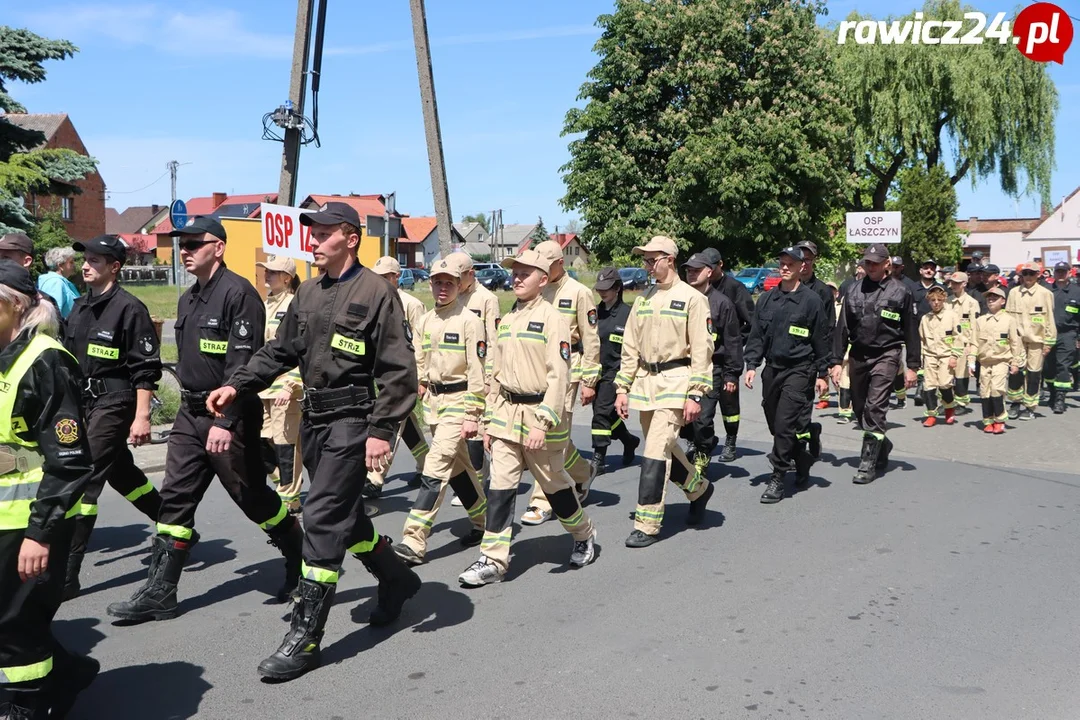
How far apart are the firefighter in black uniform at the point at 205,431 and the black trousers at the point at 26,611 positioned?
159 cm

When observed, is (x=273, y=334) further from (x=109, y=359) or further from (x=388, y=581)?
(x=388, y=581)

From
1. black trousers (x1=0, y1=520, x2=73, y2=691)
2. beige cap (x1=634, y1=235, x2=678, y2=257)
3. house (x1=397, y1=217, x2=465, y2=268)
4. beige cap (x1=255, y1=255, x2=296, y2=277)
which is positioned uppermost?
house (x1=397, y1=217, x2=465, y2=268)

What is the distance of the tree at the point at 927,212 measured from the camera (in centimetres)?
4191

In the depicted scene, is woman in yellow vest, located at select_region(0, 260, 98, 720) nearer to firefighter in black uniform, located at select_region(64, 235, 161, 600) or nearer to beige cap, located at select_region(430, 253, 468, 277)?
firefighter in black uniform, located at select_region(64, 235, 161, 600)

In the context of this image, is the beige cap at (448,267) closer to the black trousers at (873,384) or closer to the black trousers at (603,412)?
the black trousers at (603,412)

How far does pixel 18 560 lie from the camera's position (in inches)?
140

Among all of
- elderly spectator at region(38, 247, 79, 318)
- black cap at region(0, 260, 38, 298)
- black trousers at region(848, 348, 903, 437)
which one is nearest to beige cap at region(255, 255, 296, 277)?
elderly spectator at region(38, 247, 79, 318)

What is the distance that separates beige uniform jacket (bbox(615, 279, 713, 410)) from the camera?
6859 mm

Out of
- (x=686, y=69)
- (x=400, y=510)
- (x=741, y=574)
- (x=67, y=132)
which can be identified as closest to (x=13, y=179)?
(x=400, y=510)

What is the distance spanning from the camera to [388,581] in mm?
5211

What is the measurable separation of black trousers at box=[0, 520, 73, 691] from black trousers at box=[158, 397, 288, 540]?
63.4 inches

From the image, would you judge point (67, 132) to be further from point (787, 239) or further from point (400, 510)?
point (400, 510)

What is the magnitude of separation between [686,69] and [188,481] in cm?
2940

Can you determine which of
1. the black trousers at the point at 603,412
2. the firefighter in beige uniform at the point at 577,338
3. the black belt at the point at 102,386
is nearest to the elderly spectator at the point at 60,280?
the black belt at the point at 102,386
